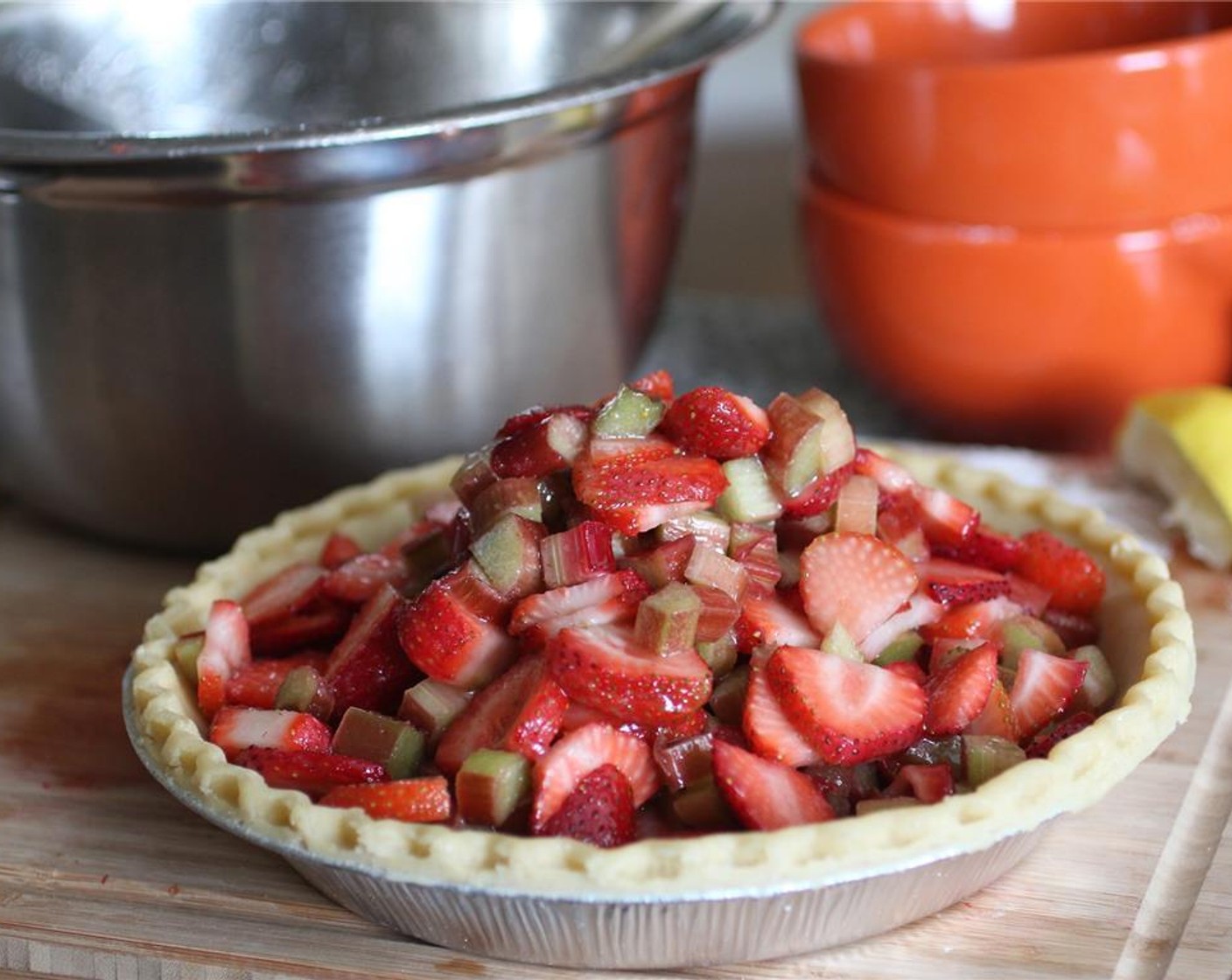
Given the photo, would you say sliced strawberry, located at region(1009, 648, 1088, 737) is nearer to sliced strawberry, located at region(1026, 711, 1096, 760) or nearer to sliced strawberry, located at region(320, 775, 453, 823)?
sliced strawberry, located at region(1026, 711, 1096, 760)

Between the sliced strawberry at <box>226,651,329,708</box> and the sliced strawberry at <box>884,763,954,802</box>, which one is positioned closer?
the sliced strawberry at <box>884,763,954,802</box>

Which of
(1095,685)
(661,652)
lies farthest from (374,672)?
(1095,685)

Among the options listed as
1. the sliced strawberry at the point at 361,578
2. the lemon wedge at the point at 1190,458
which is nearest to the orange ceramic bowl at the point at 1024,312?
the lemon wedge at the point at 1190,458

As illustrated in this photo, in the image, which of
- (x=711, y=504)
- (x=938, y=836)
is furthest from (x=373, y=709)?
(x=938, y=836)

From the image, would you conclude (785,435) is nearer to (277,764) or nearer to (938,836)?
(938,836)

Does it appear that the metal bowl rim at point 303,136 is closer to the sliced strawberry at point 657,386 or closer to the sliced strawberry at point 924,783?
the sliced strawberry at point 657,386

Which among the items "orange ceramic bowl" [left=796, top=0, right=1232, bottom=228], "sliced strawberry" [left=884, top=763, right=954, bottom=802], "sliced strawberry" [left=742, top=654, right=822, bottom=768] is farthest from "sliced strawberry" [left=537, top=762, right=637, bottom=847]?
"orange ceramic bowl" [left=796, top=0, right=1232, bottom=228]

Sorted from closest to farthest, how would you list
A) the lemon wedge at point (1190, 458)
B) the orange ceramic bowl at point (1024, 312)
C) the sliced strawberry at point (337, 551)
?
the sliced strawberry at point (337, 551) < the lemon wedge at point (1190, 458) < the orange ceramic bowl at point (1024, 312)
